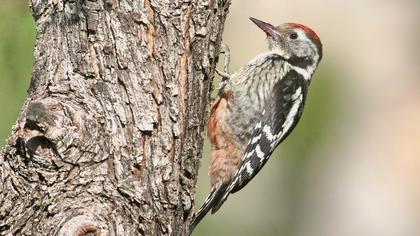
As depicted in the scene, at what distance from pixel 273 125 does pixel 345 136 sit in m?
2.76

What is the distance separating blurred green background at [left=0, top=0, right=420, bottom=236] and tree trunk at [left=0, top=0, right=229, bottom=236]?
3.86 metres

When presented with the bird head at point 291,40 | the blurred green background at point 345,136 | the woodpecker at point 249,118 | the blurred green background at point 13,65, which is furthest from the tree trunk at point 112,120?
the blurred green background at point 345,136

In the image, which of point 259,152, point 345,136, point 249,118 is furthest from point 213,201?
point 345,136

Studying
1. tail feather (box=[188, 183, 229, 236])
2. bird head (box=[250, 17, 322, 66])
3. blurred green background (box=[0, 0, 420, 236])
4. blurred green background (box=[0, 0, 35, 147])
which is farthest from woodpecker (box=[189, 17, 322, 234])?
blurred green background (box=[0, 0, 420, 236])

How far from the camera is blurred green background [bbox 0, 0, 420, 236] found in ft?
24.3

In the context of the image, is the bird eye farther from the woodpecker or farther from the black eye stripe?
the woodpecker

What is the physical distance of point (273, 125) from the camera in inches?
197

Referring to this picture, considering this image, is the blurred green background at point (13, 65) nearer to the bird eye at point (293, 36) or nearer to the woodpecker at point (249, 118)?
the woodpecker at point (249, 118)

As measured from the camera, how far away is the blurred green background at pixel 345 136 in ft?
24.3

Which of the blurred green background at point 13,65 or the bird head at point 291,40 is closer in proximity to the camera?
the blurred green background at point 13,65

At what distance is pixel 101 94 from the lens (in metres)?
3.17

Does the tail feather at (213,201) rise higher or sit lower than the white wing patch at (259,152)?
lower

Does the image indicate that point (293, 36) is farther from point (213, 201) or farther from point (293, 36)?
point (213, 201)

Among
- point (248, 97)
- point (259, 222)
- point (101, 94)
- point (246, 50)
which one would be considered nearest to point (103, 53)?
point (101, 94)
